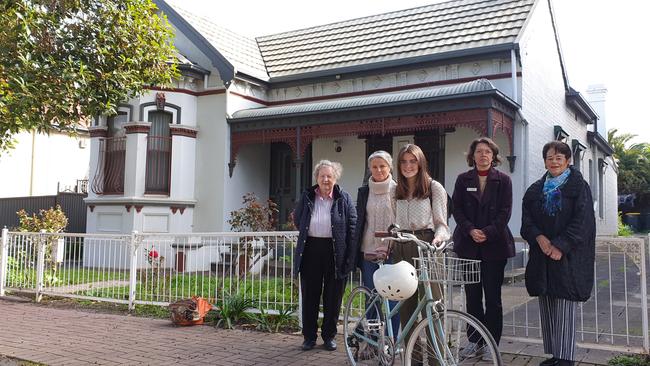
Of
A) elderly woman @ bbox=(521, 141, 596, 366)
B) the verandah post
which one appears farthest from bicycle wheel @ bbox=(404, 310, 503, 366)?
the verandah post

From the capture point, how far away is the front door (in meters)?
14.7

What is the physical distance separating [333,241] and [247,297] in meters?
2.20

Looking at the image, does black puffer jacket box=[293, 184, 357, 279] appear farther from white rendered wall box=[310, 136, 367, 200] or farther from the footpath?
white rendered wall box=[310, 136, 367, 200]

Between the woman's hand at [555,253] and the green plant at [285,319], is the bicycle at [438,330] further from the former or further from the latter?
the green plant at [285,319]

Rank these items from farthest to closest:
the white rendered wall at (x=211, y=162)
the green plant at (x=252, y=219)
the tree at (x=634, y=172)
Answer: the tree at (x=634, y=172), the white rendered wall at (x=211, y=162), the green plant at (x=252, y=219)

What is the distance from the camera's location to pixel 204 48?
45.3 ft

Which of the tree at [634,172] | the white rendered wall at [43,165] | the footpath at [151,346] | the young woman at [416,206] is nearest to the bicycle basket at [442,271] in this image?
the young woman at [416,206]

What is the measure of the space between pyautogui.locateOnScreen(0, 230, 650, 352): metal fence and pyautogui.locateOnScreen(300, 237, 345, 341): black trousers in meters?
0.90

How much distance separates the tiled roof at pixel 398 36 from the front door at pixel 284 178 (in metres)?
2.22

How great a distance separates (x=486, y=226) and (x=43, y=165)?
83.9ft

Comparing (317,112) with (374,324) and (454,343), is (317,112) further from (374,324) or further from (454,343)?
(454,343)

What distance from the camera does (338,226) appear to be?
5090mm

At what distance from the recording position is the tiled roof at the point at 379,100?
35.4ft

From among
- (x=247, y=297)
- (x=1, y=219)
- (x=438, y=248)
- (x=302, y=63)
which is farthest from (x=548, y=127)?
(x=1, y=219)
